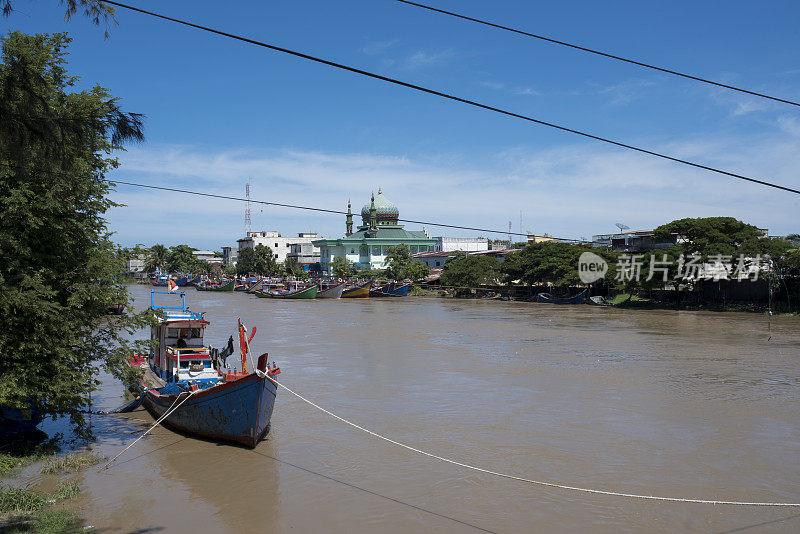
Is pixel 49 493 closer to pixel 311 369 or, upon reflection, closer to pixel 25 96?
pixel 25 96

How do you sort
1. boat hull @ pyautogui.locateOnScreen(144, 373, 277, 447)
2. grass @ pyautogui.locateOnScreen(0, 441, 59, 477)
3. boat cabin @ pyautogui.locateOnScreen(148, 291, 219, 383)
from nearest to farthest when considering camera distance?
grass @ pyautogui.locateOnScreen(0, 441, 59, 477)
boat hull @ pyautogui.locateOnScreen(144, 373, 277, 447)
boat cabin @ pyautogui.locateOnScreen(148, 291, 219, 383)

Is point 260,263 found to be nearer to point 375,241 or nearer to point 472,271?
point 375,241

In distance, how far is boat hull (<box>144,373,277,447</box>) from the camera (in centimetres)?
1023

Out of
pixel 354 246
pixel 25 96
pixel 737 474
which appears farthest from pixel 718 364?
pixel 354 246

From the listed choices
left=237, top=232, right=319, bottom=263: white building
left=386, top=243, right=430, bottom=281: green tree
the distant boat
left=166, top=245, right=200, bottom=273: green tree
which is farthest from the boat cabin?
left=166, top=245, right=200, bottom=273: green tree

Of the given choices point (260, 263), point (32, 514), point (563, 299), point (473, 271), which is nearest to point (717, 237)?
point (563, 299)

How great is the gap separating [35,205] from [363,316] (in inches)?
1330

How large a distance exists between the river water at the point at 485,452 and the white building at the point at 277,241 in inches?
3737

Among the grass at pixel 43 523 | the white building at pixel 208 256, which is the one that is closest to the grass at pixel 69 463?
the grass at pixel 43 523

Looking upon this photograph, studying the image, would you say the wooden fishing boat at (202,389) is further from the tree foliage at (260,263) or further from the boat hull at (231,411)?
the tree foliage at (260,263)

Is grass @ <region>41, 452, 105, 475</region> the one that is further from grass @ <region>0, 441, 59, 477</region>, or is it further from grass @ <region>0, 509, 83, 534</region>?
grass @ <region>0, 509, 83, 534</region>

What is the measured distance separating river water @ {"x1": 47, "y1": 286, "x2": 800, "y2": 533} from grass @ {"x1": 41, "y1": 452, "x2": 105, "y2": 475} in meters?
0.29

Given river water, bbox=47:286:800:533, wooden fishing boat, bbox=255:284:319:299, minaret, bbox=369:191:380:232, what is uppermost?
minaret, bbox=369:191:380:232

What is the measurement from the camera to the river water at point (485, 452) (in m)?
8.28
